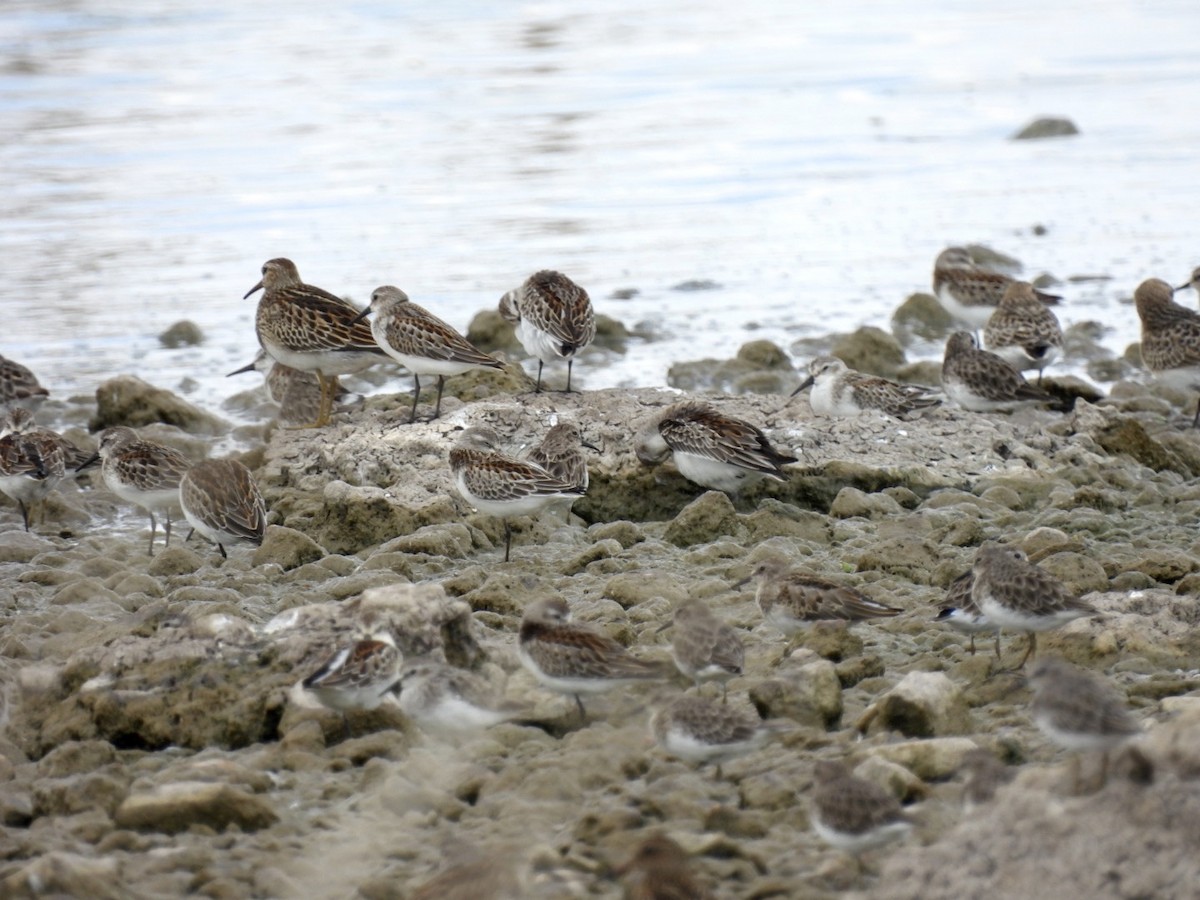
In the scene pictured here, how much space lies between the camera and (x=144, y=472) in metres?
10.7

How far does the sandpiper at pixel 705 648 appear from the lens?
7.40 metres

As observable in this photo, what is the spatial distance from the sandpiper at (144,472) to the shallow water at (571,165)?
13.6ft

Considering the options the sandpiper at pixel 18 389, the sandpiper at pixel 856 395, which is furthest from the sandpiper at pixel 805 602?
the sandpiper at pixel 18 389

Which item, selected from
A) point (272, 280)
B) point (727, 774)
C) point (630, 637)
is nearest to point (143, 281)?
point (272, 280)

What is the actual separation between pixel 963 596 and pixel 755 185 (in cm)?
1587

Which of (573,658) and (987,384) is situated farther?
(987,384)

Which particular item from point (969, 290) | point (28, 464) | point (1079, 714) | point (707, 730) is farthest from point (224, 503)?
point (969, 290)

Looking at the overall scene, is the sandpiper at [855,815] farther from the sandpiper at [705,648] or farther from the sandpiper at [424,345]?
the sandpiper at [424,345]

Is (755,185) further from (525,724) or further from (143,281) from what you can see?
(525,724)

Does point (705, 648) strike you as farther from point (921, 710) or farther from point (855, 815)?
point (855, 815)

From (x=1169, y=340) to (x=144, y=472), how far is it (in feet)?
26.2

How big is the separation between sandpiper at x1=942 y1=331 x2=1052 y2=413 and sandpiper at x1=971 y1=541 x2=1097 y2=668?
5.01m

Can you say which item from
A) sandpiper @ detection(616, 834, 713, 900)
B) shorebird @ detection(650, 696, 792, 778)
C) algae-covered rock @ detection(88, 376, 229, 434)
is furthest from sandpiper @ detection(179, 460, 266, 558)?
sandpiper @ detection(616, 834, 713, 900)

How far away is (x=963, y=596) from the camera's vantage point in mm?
8008
